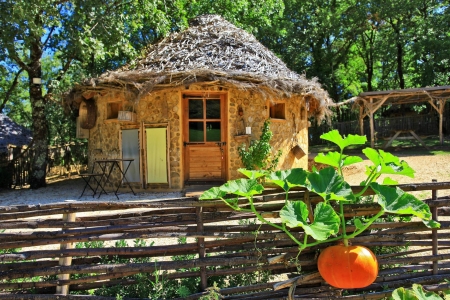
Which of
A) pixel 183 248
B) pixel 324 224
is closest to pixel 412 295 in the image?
pixel 324 224

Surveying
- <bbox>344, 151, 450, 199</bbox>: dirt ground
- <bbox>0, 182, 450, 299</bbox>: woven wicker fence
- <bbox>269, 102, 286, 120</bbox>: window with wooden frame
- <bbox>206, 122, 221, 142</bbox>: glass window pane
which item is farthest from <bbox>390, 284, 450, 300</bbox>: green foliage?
<bbox>269, 102, 286, 120</bbox>: window with wooden frame

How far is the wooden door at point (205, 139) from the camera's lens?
9.60m

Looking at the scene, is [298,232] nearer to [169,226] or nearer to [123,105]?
[169,226]

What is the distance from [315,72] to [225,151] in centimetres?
1534

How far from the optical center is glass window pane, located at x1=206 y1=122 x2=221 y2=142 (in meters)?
9.68

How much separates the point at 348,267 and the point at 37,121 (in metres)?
11.5

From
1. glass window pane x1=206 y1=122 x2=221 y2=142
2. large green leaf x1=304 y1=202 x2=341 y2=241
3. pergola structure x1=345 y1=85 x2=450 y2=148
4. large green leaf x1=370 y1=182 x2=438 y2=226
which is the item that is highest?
pergola structure x1=345 y1=85 x2=450 y2=148

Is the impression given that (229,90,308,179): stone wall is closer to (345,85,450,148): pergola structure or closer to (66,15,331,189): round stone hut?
(66,15,331,189): round stone hut

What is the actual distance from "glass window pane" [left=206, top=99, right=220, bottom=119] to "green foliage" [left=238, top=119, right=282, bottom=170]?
115cm

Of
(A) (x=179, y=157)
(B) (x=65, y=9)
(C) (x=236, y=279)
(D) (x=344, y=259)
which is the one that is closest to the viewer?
(D) (x=344, y=259)

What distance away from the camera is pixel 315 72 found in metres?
23.0

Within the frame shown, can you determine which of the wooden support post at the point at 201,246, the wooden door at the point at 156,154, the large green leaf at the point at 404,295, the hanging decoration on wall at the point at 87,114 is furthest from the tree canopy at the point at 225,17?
the large green leaf at the point at 404,295

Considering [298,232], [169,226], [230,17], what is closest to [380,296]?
[298,232]

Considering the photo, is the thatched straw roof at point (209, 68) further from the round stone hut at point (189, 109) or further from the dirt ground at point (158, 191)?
the dirt ground at point (158, 191)
